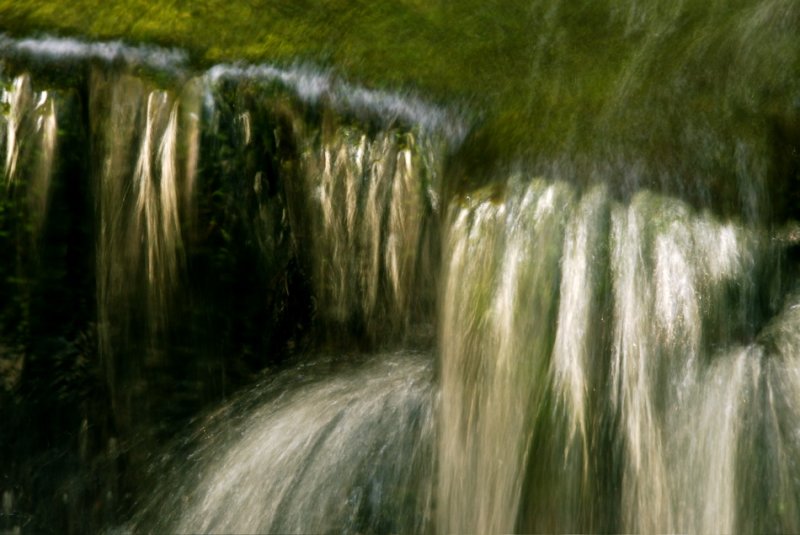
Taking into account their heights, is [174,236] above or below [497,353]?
above

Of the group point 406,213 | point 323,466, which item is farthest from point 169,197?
point 323,466

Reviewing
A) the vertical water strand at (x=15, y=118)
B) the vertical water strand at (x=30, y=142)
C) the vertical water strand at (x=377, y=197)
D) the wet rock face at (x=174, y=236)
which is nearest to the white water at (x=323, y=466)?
the wet rock face at (x=174, y=236)

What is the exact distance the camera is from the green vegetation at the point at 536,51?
3.54 m

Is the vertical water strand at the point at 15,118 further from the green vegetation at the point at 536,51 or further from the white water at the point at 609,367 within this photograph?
the white water at the point at 609,367

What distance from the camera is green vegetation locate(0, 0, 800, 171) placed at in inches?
139

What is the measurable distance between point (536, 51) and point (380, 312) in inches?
36.6

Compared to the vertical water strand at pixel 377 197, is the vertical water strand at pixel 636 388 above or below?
below

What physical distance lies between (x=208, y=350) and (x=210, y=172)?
0.51 meters

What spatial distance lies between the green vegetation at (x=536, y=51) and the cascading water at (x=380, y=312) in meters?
0.07

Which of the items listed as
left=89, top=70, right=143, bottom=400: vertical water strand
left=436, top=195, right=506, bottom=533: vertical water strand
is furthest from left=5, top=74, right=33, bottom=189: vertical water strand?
left=436, top=195, right=506, bottom=533: vertical water strand

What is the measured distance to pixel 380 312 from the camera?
367 centimetres

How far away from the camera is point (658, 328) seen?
3.18m

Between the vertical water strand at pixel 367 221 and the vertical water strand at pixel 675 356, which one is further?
the vertical water strand at pixel 367 221

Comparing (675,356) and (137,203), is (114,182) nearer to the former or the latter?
(137,203)
